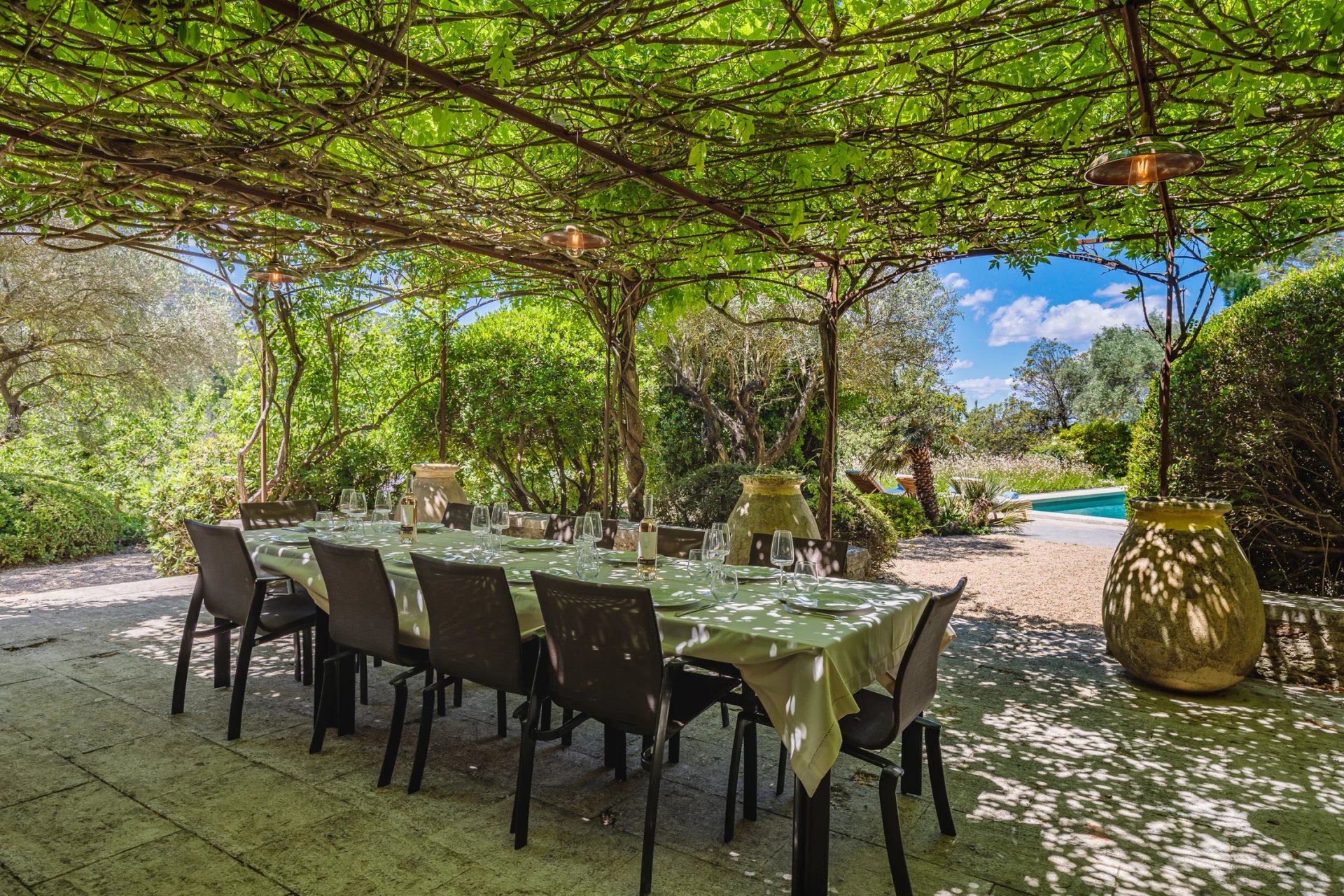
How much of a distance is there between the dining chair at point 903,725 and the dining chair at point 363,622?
1.39m

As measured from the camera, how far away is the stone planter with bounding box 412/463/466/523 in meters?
6.91

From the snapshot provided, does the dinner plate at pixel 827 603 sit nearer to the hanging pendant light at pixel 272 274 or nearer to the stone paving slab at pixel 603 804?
the stone paving slab at pixel 603 804

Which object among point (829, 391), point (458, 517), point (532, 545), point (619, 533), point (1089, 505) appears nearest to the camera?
point (532, 545)

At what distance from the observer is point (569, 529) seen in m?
4.89

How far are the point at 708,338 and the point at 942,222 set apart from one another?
4.89 metres

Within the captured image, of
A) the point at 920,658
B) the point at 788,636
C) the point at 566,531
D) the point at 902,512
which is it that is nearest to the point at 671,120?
the point at 788,636

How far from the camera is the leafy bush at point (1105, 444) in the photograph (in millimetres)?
17125

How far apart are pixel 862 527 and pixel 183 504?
22.7ft

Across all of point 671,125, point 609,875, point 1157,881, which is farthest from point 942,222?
point 609,875

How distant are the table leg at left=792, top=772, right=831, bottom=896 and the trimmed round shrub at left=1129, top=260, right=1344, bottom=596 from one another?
476 cm

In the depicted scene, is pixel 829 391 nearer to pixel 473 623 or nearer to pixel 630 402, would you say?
pixel 630 402

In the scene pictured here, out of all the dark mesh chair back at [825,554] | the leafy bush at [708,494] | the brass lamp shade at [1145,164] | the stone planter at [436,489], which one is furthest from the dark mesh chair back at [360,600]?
the leafy bush at [708,494]

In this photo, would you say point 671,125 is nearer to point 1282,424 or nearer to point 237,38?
point 237,38

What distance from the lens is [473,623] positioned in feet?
9.19
